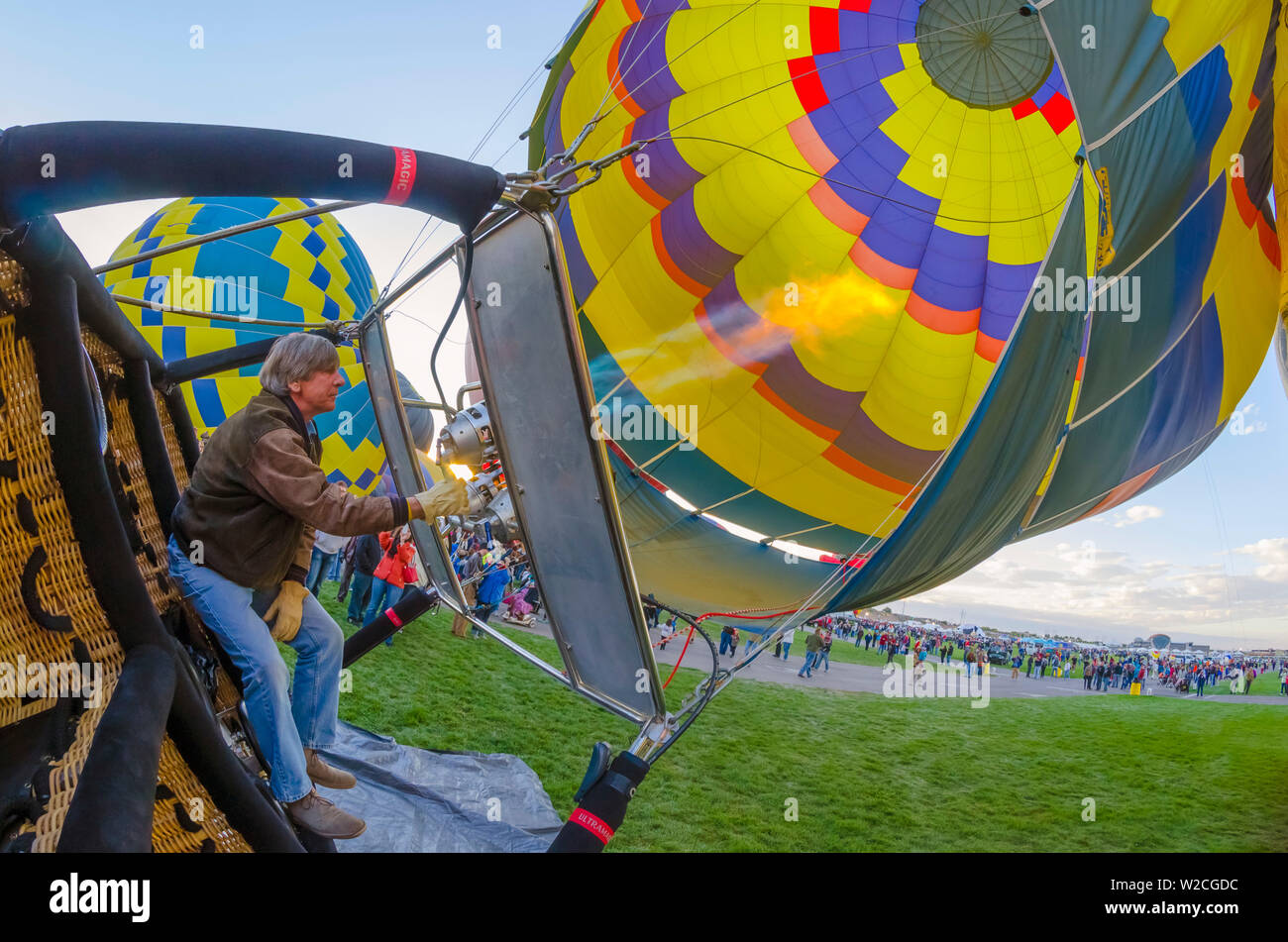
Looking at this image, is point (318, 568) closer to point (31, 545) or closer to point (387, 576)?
point (387, 576)

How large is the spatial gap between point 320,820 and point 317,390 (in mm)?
1144

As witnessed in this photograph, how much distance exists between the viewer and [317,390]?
7.46ft

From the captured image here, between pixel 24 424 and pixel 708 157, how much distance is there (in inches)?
210

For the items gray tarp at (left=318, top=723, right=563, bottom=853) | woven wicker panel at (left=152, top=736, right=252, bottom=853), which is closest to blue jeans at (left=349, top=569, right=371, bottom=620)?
gray tarp at (left=318, top=723, right=563, bottom=853)

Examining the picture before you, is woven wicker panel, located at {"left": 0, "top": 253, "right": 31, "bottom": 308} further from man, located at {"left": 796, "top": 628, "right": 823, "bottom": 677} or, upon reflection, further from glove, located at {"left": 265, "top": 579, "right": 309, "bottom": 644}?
man, located at {"left": 796, "top": 628, "right": 823, "bottom": 677}

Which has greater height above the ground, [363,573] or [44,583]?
[44,583]

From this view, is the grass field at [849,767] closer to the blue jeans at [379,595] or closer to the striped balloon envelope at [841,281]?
the blue jeans at [379,595]

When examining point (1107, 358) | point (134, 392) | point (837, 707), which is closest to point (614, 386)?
point (1107, 358)

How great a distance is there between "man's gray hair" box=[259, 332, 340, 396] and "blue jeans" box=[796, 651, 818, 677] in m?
12.0

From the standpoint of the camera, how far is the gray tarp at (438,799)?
3.90 m

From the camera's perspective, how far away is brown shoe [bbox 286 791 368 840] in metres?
2.18

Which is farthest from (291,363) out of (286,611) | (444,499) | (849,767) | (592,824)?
(849,767)

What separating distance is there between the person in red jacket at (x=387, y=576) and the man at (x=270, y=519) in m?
5.79
